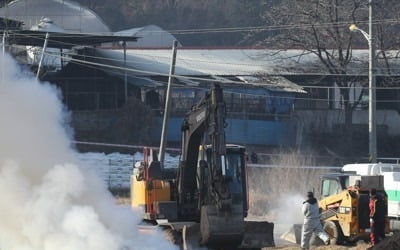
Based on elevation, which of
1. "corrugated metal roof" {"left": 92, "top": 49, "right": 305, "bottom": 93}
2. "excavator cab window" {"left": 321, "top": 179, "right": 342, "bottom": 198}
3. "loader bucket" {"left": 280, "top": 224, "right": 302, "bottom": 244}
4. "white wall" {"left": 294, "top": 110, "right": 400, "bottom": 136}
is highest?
"corrugated metal roof" {"left": 92, "top": 49, "right": 305, "bottom": 93}

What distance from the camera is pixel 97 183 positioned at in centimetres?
1638

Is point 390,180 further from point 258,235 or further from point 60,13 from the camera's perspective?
point 60,13

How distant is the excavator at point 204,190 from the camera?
68.5 ft

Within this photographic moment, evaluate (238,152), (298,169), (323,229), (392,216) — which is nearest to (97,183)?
(238,152)

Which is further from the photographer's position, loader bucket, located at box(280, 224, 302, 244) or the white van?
the white van

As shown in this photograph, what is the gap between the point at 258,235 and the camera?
22984 mm

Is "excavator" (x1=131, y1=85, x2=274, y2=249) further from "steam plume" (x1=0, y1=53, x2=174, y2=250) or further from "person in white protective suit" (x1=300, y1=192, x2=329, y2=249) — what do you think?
"steam plume" (x1=0, y1=53, x2=174, y2=250)

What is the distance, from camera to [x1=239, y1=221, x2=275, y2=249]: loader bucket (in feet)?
74.5

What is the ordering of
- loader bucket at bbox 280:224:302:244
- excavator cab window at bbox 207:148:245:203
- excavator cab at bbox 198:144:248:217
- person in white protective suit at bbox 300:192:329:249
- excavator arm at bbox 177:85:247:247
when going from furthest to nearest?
loader bucket at bbox 280:224:302:244
excavator cab window at bbox 207:148:245:203
excavator cab at bbox 198:144:248:217
person in white protective suit at bbox 300:192:329:249
excavator arm at bbox 177:85:247:247

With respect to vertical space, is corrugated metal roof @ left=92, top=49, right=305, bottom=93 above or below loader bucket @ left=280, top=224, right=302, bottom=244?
above

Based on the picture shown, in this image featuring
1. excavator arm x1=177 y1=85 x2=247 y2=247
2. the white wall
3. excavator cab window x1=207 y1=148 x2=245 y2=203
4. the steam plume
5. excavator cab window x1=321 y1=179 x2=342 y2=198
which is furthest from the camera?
the white wall

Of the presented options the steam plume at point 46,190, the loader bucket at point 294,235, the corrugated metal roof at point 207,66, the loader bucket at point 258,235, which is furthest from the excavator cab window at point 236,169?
the corrugated metal roof at point 207,66

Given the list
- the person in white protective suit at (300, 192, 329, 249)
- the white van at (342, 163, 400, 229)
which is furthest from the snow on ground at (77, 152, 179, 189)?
the person in white protective suit at (300, 192, 329, 249)

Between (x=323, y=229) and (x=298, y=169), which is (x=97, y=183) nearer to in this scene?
(x=323, y=229)
